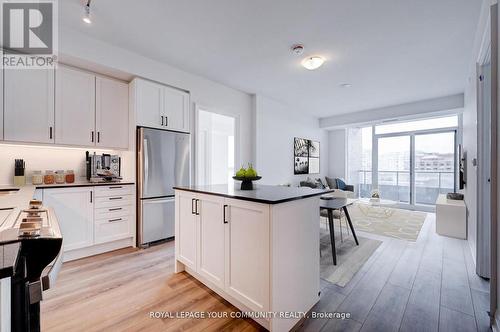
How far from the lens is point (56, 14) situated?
7.49ft

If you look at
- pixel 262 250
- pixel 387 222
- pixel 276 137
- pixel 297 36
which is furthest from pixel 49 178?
pixel 387 222

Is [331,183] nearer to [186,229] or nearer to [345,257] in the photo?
[345,257]

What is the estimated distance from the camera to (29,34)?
2395mm

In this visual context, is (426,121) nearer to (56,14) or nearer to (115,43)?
(115,43)

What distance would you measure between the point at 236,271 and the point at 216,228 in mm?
364

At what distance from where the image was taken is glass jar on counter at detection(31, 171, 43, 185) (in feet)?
8.59

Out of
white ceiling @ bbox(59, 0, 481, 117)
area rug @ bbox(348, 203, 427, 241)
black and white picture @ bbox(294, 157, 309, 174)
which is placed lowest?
area rug @ bbox(348, 203, 427, 241)

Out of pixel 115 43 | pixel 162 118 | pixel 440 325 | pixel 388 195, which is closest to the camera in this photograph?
pixel 440 325

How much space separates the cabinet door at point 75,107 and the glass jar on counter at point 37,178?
0.46 meters

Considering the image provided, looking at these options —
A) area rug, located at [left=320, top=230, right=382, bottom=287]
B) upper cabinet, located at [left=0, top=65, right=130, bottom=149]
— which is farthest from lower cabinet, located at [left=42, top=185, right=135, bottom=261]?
area rug, located at [left=320, top=230, right=382, bottom=287]

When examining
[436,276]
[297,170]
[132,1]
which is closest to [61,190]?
[132,1]

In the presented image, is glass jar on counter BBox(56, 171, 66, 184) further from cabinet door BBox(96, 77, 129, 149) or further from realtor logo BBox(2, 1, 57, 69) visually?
realtor logo BBox(2, 1, 57, 69)

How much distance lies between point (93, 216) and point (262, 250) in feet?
7.94

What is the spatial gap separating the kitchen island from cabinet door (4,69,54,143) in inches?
80.9
